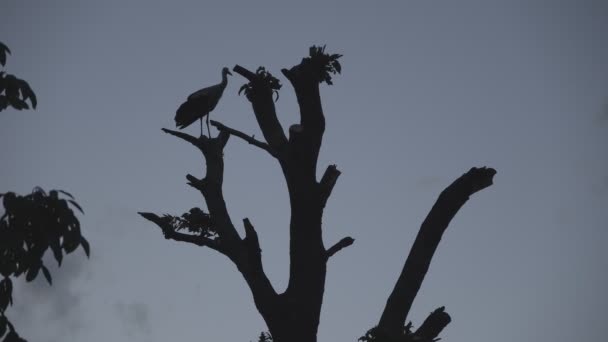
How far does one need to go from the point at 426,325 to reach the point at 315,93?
3.06 metres

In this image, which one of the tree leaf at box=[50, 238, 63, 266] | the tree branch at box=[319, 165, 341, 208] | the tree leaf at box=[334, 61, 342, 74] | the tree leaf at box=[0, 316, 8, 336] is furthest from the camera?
the tree leaf at box=[334, 61, 342, 74]

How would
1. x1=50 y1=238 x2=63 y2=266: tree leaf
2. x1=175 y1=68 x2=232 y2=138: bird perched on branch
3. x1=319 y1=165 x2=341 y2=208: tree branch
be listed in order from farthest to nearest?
x1=175 y1=68 x2=232 y2=138: bird perched on branch, x1=319 y1=165 x2=341 y2=208: tree branch, x1=50 y1=238 x2=63 y2=266: tree leaf

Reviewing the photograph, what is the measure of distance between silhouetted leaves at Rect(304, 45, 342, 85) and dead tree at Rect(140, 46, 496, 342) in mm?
13

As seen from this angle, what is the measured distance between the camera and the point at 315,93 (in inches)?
270

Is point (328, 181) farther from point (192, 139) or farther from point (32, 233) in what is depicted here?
point (32, 233)

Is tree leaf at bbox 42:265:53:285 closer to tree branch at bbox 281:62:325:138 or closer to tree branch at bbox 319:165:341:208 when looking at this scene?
tree branch at bbox 319:165:341:208

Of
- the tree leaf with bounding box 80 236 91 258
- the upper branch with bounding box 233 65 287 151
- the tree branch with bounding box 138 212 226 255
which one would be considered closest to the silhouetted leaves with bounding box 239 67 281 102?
the upper branch with bounding box 233 65 287 151

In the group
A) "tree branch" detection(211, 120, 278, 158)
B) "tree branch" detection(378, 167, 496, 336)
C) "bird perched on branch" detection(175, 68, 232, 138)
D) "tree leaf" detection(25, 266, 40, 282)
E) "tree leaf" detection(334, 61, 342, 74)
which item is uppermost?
"bird perched on branch" detection(175, 68, 232, 138)

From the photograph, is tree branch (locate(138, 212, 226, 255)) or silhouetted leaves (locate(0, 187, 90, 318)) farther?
tree branch (locate(138, 212, 226, 255))

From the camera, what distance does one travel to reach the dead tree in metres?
5.76

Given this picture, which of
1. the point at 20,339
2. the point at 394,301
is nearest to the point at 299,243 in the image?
the point at 394,301

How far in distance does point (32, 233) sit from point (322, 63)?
14.7 feet

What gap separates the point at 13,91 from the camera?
12.4 ft

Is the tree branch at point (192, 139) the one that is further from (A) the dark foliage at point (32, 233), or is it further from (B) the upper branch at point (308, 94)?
(A) the dark foliage at point (32, 233)
